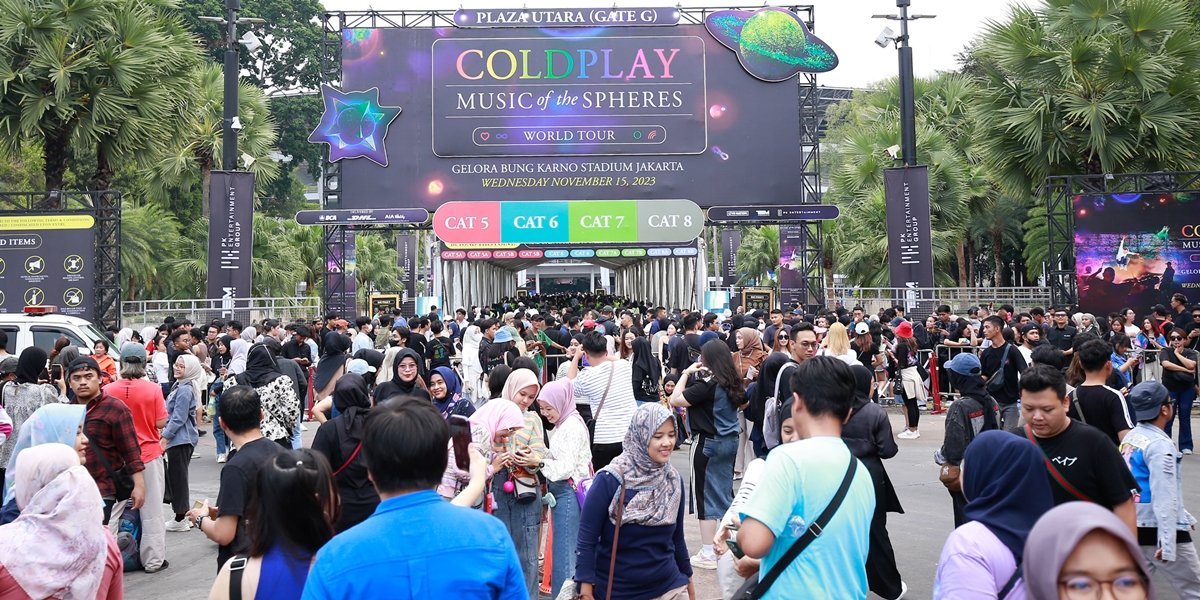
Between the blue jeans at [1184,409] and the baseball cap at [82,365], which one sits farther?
the blue jeans at [1184,409]

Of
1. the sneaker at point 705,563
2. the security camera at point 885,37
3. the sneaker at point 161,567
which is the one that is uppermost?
the security camera at point 885,37

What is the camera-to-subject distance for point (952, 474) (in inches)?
235

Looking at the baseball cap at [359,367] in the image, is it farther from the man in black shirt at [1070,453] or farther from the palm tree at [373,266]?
the palm tree at [373,266]

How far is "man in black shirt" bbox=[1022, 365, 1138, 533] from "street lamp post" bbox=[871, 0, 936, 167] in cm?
1948

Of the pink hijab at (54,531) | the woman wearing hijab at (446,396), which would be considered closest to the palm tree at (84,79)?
the woman wearing hijab at (446,396)

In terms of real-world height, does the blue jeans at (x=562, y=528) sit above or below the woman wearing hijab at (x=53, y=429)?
below

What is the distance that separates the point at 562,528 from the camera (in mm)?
6461

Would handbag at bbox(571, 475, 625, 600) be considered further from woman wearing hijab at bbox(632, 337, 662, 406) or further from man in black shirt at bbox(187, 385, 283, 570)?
woman wearing hijab at bbox(632, 337, 662, 406)

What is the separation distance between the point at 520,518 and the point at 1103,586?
13.6 ft

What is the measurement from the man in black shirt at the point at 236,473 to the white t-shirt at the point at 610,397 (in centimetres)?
342

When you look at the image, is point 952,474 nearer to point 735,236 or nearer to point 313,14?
point 735,236

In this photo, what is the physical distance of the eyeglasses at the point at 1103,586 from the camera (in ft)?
7.60

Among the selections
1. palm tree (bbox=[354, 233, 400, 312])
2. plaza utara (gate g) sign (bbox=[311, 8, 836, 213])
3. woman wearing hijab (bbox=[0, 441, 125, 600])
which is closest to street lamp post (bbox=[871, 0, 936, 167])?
plaza utara (gate g) sign (bbox=[311, 8, 836, 213])

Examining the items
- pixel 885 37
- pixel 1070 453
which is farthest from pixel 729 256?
pixel 1070 453
